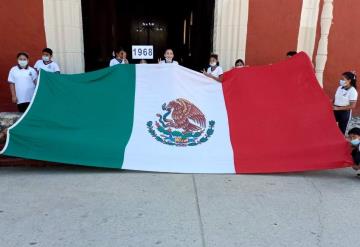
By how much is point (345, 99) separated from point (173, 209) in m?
3.34

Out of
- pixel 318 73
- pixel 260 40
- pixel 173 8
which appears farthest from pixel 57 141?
pixel 173 8

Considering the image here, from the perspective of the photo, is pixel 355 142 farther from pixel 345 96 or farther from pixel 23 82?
pixel 23 82

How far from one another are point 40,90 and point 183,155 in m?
2.08

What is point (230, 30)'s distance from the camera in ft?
24.1

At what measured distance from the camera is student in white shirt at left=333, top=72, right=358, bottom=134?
5352mm

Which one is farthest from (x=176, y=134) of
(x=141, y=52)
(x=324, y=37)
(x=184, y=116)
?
(x=324, y=37)

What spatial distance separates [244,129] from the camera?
488cm

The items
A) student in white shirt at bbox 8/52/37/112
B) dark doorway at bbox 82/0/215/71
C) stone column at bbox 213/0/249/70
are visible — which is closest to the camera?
student in white shirt at bbox 8/52/37/112

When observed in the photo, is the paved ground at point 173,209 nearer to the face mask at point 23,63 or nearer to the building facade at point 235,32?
the face mask at point 23,63

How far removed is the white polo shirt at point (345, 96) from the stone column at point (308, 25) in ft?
7.64

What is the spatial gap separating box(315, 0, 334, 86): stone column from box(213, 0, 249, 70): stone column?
61.7 inches

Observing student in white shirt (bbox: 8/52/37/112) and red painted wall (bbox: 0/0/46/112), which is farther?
red painted wall (bbox: 0/0/46/112)

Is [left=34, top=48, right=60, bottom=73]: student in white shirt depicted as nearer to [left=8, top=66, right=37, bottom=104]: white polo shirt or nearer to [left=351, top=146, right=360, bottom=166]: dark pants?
[left=8, top=66, right=37, bottom=104]: white polo shirt

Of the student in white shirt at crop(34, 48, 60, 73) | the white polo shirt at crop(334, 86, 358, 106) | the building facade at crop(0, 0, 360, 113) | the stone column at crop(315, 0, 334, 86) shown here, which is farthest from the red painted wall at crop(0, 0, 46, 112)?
the stone column at crop(315, 0, 334, 86)
